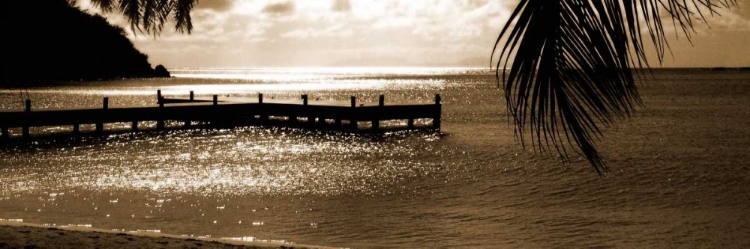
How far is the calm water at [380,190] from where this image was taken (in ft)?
50.6

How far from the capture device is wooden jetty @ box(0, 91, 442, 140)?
32.6m

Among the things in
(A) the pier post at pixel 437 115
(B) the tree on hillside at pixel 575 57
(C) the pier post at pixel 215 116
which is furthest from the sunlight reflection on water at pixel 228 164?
(B) the tree on hillside at pixel 575 57

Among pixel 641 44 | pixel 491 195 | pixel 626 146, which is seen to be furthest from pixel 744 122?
pixel 641 44

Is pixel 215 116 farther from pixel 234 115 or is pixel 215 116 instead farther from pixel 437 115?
pixel 437 115

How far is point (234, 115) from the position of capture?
1582 inches

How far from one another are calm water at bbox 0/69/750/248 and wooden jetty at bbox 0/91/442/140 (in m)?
0.96

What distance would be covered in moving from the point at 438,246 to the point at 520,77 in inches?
471

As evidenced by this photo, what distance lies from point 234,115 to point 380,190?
20.5 m

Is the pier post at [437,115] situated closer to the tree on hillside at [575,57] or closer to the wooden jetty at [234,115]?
the wooden jetty at [234,115]

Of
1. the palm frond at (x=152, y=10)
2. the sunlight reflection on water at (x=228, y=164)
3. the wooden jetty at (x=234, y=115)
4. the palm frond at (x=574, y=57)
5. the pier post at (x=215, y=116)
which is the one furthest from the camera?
the pier post at (x=215, y=116)

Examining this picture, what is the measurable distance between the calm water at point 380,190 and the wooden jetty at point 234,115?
96 cm

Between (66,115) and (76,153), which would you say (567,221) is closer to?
(76,153)

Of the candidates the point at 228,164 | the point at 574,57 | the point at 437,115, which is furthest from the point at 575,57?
the point at 437,115

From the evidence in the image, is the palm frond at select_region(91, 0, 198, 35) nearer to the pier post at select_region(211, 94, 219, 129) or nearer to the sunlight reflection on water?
the sunlight reflection on water
